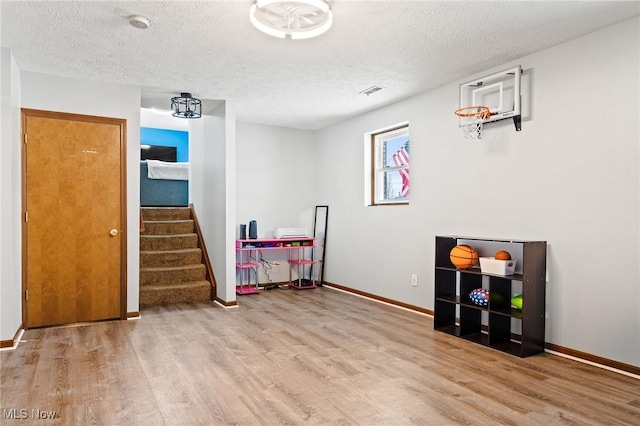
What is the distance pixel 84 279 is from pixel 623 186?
4.84 metres

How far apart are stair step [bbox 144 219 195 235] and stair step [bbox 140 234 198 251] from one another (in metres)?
0.14

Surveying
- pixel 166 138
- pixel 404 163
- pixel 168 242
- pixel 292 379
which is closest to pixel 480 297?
pixel 292 379

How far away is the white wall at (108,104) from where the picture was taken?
4094mm

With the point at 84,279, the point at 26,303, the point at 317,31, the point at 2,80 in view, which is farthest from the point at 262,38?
the point at 26,303

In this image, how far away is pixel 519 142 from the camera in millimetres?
3725

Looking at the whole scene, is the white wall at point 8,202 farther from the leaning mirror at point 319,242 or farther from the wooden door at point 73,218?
the leaning mirror at point 319,242

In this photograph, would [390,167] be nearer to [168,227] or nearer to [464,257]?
[464,257]

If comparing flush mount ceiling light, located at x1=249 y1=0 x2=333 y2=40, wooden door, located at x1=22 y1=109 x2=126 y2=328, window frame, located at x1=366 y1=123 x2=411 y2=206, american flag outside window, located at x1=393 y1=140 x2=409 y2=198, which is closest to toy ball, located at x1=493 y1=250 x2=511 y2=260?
american flag outside window, located at x1=393 y1=140 x2=409 y2=198

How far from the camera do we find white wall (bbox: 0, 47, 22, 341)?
11.4 ft

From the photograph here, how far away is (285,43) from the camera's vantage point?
338 centimetres

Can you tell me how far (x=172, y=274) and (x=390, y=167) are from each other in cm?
323

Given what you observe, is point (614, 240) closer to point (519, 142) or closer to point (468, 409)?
point (519, 142)

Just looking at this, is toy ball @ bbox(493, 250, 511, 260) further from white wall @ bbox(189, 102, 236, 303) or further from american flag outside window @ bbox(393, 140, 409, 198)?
white wall @ bbox(189, 102, 236, 303)

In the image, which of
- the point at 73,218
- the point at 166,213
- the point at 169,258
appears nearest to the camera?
the point at 73,218
